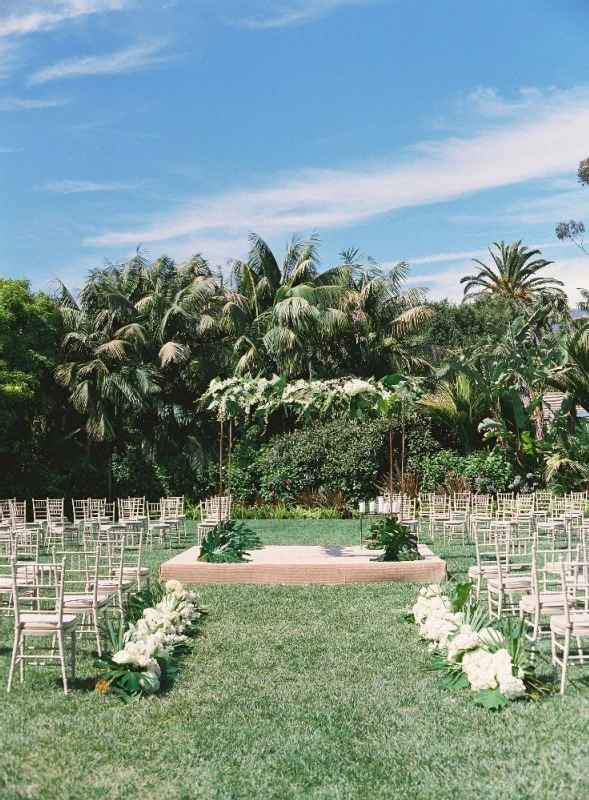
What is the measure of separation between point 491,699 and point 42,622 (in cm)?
396

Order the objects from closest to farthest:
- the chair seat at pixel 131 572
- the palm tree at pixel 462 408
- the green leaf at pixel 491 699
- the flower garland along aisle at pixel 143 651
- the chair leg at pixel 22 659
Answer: the green leaf at pixel 491 699
the flower garland along aisle at pixel 143 651
the chair leg at pixel 22 659
the chair seat at pixel 131 572
the palm tree at pixel 462 408

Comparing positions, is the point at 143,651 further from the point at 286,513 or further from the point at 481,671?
the point at 286,513

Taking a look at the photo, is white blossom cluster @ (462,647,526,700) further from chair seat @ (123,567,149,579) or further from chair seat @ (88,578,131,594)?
chair seat @ (123,567,149,579)

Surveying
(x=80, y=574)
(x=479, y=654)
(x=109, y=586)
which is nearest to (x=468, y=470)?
(x=80, y=574)

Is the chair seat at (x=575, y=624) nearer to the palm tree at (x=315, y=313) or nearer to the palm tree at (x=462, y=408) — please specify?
the palm tree at (x=462, y=408)

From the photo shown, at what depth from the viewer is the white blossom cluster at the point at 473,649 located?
7.04 meters

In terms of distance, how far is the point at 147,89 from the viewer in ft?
56.8

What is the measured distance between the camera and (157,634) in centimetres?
822

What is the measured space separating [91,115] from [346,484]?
42.1 ft

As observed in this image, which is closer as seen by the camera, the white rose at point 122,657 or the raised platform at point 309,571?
the white rose at point 122,657

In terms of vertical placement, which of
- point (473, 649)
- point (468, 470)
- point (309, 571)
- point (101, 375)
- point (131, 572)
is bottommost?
point (309, 571)

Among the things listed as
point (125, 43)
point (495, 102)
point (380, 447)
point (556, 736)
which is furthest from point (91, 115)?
point (556, 736)

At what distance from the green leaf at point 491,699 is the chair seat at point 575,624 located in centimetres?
85

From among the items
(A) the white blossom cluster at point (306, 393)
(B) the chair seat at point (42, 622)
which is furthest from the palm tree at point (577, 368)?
(B) the chair seat at point (42, 622)
